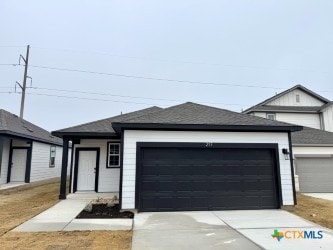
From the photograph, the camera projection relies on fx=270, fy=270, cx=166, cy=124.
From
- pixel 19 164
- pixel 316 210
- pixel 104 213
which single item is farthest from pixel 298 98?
pixel 19 164

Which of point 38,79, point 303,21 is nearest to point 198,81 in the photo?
point 303,21

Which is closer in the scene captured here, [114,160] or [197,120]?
[197,120]

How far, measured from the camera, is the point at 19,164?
53.6 feet

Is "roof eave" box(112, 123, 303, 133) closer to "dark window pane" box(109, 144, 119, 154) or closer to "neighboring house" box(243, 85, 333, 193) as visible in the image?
"dark window pane" box(109, 144, 119, 154)

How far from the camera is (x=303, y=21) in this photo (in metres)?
18.1

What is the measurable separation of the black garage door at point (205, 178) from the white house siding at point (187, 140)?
0.21m

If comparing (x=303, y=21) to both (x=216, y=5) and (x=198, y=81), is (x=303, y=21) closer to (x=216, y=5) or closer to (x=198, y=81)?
(x=216, y=5)

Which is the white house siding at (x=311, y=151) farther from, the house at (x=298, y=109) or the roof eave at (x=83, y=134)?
the roof eave at (x=83, y=134)

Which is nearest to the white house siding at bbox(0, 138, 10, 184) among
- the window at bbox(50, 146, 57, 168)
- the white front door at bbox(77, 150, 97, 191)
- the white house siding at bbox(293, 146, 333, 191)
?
the window at bbox(50, 146, 57, 168)

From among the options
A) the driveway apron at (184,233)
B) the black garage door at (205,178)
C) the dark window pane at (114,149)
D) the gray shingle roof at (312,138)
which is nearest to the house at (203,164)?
the black garage door at (205,178)

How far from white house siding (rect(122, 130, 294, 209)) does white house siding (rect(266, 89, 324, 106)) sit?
34.0 feet

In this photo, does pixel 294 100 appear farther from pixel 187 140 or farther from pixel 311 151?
pixel 187 140

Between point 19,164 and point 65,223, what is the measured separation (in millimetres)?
11270

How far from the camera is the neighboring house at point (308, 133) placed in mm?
13680
